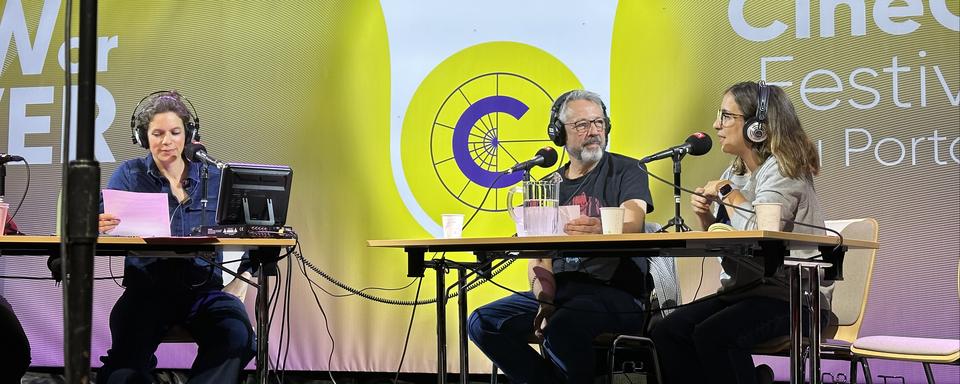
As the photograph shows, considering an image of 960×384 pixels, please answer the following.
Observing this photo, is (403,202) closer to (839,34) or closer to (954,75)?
(839,34)

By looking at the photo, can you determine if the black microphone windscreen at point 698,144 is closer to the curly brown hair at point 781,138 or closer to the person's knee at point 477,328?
the curly brown hair at point 781,138

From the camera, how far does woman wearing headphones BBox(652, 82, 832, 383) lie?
3197 millimetres

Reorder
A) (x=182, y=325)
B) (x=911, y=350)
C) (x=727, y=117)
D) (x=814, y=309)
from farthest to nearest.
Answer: (x=727, y=117) → (x=182, y=325) → (x=911, y=350) → (x=814, y=309)

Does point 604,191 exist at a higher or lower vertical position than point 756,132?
lower

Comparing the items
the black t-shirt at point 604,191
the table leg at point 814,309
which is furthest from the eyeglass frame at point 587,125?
the table leg at point 814,309

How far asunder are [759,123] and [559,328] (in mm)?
1102

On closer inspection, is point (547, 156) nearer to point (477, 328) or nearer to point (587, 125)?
point (587, 125)

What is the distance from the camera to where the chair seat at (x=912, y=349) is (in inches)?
126

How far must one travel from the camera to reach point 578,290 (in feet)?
11.8

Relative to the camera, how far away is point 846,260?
3.74 metres

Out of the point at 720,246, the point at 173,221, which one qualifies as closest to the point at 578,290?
the point at 720,246

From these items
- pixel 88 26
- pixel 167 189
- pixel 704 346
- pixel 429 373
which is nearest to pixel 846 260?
pixel 704 346

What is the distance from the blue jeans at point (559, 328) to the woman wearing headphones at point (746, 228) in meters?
0.17

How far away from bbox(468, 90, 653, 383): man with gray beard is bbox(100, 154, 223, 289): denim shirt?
111 centimetres
